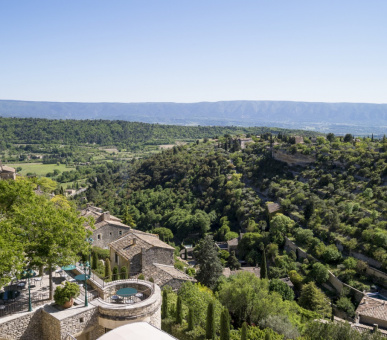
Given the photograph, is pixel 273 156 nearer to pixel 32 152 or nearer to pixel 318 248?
pixel 318 248

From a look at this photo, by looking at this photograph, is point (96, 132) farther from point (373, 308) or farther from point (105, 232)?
point (373, 308)

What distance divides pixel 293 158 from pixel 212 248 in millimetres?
35559

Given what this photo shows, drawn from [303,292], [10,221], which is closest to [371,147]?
[303,292]

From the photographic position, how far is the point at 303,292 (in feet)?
102

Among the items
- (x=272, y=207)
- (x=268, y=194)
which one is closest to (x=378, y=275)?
(x=272, y=207)

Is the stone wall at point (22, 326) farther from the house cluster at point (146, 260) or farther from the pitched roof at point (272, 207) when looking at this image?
the pitched roof at point (272, 207)

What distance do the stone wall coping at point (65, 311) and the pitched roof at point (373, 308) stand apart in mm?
23237

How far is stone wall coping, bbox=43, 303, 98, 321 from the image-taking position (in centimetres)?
1498

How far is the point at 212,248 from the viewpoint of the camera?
106 feet

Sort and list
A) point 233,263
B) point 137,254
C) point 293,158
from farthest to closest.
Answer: point 293,158
point 233,263
point 137,254

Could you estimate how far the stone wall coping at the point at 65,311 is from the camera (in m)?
15.0

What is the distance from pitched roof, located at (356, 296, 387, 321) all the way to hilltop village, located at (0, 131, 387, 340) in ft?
0.46

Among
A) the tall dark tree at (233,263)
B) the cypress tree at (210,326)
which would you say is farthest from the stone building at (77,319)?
the tall dark tree at (233,263)

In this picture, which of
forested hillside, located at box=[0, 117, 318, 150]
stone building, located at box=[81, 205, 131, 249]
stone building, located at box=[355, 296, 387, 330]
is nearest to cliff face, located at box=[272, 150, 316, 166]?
stone building, located at box=[355, 296, 387, 330]
